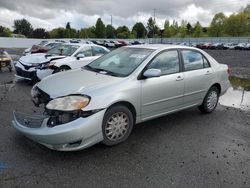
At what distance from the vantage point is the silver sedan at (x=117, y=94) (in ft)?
10.7

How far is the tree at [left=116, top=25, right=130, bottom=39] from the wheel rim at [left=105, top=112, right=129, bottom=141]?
272 feet

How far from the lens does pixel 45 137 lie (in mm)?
3133

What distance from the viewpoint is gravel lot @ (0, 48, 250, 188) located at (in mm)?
2932

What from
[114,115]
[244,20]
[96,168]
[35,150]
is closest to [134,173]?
[96,168]

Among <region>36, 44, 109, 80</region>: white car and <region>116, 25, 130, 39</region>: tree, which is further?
<region>116, 25, 130, 39</region>: tree

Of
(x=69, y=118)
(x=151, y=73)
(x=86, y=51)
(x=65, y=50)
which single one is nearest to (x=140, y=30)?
(x=65, y=50)

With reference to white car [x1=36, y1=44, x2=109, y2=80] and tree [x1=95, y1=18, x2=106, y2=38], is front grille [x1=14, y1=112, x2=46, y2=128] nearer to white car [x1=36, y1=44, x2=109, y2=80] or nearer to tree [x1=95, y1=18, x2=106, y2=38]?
white car [x1=36, y1=44, x2=109, y2=80]

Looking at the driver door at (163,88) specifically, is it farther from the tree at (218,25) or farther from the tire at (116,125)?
the tree at (218,25)

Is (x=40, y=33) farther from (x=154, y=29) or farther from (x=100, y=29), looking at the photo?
(x=154, y=29)

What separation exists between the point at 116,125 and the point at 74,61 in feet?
17.0

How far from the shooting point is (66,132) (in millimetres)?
3104

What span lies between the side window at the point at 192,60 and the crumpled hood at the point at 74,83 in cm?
175

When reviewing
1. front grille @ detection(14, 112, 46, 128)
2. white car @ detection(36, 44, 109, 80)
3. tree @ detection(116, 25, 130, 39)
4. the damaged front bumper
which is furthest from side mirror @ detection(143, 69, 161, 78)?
tree @ detection(116, 25, 130, 39)

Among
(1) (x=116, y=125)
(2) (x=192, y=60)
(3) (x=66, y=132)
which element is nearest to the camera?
(3) (x=66, y=132)
